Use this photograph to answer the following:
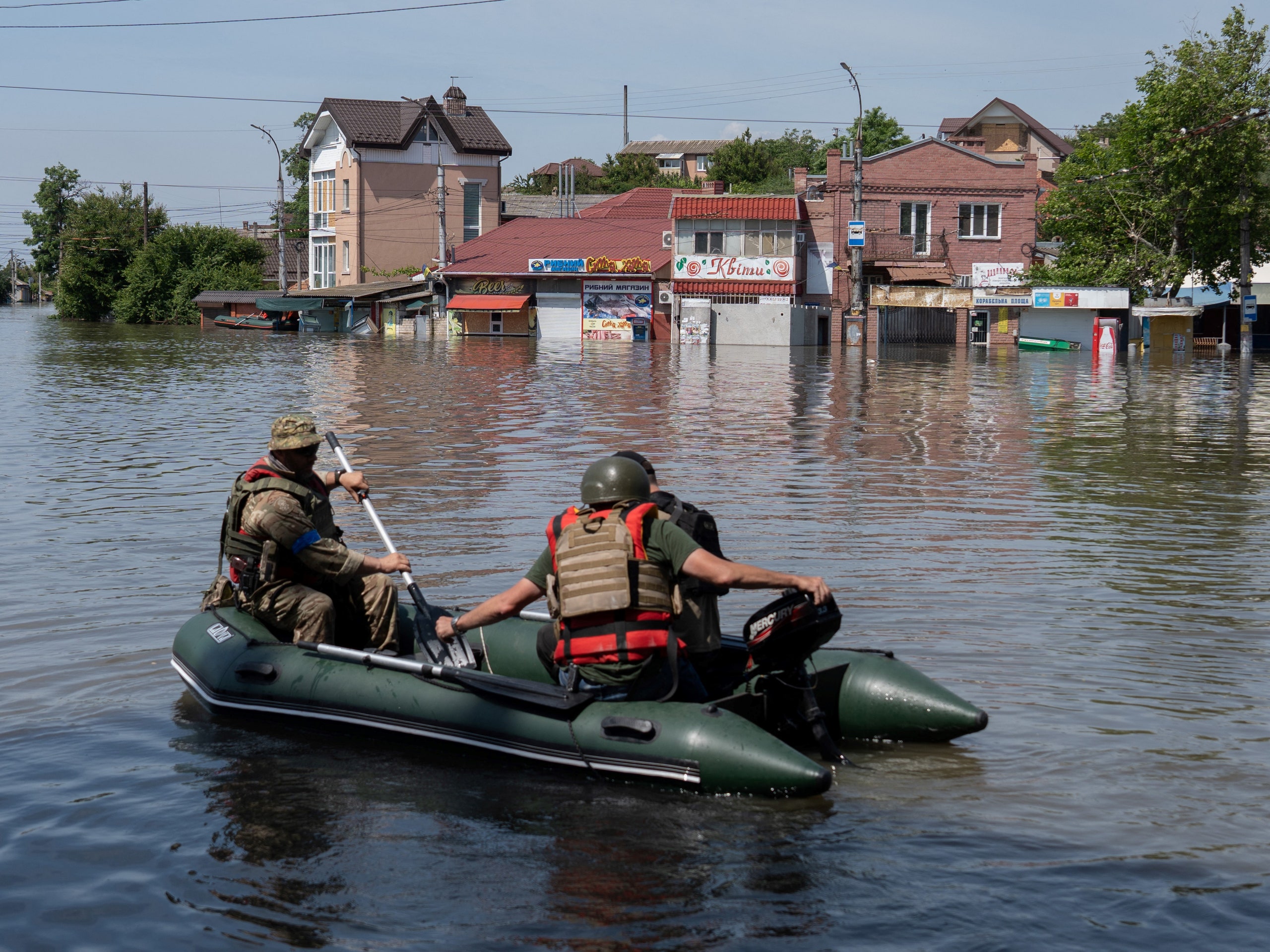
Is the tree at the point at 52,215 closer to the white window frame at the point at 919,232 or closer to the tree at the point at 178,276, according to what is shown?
the tree at the point at 178,276

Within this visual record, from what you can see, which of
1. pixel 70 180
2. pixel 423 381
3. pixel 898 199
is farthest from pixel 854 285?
pixel 70 180

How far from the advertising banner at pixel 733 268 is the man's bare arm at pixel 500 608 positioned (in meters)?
49.4

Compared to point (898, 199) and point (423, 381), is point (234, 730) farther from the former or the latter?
point (898, 199)

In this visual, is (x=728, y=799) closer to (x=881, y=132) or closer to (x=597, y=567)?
(x=597, y=567)

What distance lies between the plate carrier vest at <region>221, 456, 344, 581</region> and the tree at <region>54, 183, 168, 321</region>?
261ft

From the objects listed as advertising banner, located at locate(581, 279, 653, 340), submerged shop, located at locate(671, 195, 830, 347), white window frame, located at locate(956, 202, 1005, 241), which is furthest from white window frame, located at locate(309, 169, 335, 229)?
white window frame, located at locate(956, 202, 1005, 241)

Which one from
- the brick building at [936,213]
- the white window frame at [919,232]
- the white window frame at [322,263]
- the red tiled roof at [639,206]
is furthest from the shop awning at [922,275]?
the white window frame at [322,263]

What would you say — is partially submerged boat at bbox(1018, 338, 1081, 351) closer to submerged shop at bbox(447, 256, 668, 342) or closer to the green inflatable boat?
submerged shop at bbox(447, 256, 668, 342)

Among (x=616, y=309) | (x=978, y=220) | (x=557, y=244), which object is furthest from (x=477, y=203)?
(x=978, y=220)

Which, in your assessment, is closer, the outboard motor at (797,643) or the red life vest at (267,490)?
the outboard motor at (797,643)

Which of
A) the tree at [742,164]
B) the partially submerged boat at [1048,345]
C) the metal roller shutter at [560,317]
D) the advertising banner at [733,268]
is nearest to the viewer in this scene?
the partially submerged boat at [1048,345]

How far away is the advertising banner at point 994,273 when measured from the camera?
56469 millimetres

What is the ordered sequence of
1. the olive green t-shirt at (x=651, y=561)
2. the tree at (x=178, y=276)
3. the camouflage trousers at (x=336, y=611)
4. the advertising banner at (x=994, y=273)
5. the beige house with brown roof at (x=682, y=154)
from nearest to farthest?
1. the olive green t-shirt at (x=651, y=561)
2. the camouflage trousers at (x=336, y=611)
3. the advertising banner at (x=994, y=273)
4. the tree at (x=178, y=276)
5. the beige house with brown roof at (x=682, y=154)

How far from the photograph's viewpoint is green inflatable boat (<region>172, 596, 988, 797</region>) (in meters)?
6.07
